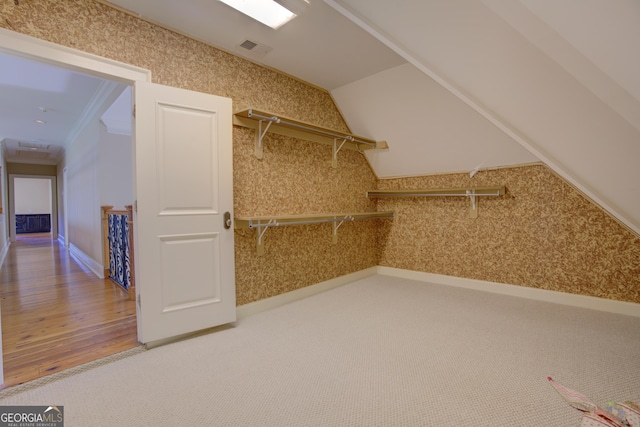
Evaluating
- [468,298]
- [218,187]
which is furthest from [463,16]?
[468,298]

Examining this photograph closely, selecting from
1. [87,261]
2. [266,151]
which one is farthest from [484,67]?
[87,261]

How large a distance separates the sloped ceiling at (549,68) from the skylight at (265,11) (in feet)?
1.35

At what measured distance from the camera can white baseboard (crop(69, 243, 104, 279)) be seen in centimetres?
444

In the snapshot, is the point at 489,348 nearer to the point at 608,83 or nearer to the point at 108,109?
the point at 608,83

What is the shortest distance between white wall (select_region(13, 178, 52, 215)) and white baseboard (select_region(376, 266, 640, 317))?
1424 cm

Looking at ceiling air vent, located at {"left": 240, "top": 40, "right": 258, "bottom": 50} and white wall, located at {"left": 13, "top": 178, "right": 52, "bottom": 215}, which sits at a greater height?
ceiling air vent, located at {"left": 240, "top": 40, "right": 258, "bottom": 50}

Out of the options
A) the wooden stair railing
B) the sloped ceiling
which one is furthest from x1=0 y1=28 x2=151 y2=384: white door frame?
the wooden stair railing

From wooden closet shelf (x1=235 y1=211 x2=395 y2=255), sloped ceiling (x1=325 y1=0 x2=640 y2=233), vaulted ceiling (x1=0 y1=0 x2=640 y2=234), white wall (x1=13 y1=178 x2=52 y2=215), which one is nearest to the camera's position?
sloped ceiling (x1=325 y1=0 x2=640 y2=233)

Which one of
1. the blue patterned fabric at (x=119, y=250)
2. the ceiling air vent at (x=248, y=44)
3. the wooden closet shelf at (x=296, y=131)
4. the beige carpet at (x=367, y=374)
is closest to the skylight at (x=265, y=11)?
the ceiling air vent at (x=248, y=44)

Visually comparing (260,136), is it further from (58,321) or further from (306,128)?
(58,321)

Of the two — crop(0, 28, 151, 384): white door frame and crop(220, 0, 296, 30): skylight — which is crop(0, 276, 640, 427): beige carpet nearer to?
crop(0, 28, 151, 384): white door frame

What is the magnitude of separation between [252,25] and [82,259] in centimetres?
551

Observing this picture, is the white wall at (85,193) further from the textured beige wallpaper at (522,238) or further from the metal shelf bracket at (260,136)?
the textured beige wallpaper at (522,238)

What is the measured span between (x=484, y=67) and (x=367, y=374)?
82.1 inches
